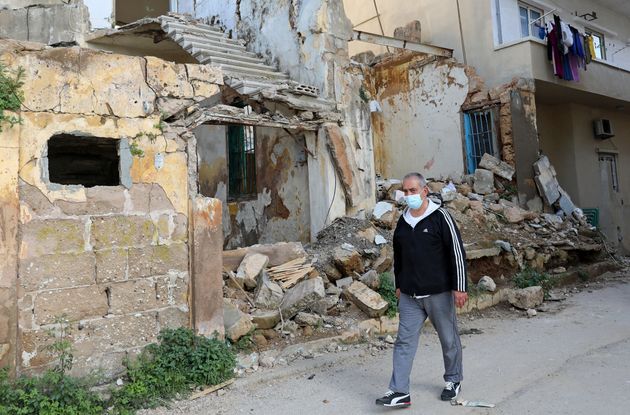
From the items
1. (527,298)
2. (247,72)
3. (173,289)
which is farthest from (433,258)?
(247,72)

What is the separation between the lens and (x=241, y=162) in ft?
38.1

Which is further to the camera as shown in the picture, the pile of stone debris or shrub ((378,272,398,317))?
shrub ((378,272,398,317))

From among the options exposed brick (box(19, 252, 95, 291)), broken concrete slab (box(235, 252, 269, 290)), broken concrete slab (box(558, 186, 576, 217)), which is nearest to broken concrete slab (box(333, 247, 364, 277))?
broken concrete slab (box(235, 252, 269, 290))

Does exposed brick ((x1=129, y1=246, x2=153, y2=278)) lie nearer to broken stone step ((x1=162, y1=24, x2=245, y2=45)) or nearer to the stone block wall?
the stone block wall

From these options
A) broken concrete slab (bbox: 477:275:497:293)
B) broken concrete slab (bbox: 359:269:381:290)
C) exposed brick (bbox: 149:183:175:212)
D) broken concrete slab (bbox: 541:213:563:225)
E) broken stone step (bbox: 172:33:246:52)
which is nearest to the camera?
exposed brick (bbox: 149:183:175:212)

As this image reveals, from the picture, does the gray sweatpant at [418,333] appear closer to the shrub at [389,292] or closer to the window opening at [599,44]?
the shrub at [389,292]

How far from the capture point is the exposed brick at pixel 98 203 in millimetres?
4323

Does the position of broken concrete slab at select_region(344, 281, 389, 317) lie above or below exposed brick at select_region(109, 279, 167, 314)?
below

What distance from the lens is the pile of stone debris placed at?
5.93m

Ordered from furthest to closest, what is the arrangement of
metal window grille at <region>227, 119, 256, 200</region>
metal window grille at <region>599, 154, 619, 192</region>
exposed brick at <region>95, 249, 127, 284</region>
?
metal window grille at <region>599, 154, 619, 192</region> < metal window grille at <region>227, 119, 256, 200</region> < exposed brick at <region>95, 249, 127, 284</region>

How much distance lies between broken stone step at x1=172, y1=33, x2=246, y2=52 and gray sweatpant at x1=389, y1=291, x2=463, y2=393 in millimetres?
7340

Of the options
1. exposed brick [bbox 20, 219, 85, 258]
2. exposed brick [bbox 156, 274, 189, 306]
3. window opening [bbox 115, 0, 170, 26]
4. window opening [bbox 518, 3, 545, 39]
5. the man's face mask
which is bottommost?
exposed brick [bbox 156, 274, 189, 306]

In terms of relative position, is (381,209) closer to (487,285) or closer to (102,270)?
(487,285)

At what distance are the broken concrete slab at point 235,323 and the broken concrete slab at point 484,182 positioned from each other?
7.45 m
